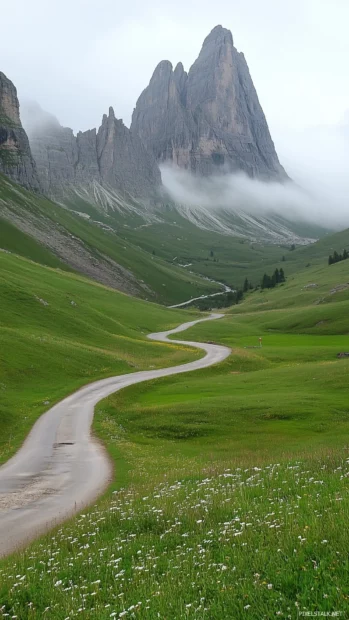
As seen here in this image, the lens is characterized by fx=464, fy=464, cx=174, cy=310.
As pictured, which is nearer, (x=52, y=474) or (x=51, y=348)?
(x=52, y=474)

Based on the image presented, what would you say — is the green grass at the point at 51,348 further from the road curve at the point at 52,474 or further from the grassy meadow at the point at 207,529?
the grassy meadow at the point at 207,529

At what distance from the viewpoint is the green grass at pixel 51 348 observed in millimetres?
53031

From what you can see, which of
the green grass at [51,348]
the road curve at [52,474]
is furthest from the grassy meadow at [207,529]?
the green grass at [51,348]

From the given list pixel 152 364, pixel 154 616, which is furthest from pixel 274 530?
pixel 152 364

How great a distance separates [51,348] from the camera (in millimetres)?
73312

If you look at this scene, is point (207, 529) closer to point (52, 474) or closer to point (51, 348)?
point (52, 474)

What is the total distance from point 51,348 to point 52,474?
45.3m

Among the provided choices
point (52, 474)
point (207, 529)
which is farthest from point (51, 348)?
point (207, 529)

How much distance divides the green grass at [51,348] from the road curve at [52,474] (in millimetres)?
2203

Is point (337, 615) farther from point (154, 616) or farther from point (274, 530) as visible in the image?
point (274, 530)

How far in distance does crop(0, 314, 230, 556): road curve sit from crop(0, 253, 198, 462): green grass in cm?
220

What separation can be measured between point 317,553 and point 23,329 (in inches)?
3179

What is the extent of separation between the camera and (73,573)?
12086mm

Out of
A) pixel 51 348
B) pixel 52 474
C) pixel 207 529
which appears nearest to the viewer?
pixel 207 529
